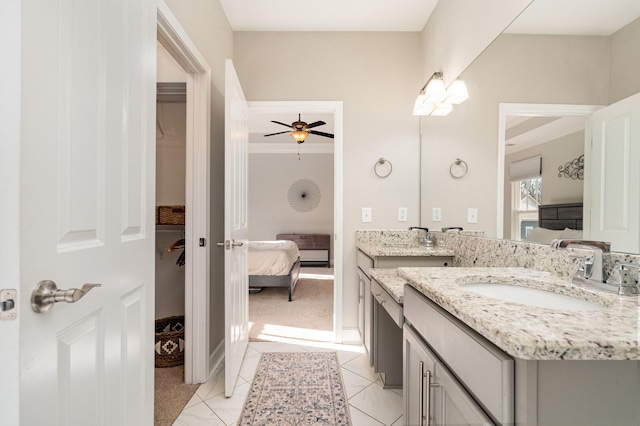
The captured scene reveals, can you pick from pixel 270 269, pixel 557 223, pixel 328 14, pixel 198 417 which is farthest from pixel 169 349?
pixel 328 14

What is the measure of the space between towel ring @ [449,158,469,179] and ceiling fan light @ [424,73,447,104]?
1.62 feet

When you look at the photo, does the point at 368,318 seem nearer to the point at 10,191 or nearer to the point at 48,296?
the point at 48,296

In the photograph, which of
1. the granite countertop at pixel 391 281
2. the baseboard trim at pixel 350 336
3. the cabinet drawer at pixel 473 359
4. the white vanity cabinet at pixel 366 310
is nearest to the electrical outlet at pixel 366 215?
the white vanity cabinet at pixel 366 310

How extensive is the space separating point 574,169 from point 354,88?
6.26 ft

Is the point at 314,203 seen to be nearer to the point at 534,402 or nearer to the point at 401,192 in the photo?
the point at 401,192

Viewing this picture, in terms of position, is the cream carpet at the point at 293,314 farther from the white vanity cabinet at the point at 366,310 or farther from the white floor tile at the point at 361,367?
the white vanity cabinet at the point at 366,310

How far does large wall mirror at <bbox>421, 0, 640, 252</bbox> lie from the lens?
1.00 meters

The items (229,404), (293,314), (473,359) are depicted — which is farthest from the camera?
(293,314)

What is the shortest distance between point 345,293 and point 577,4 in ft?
7.41

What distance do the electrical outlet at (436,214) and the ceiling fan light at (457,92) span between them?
0.79m

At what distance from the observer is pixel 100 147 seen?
845 mm

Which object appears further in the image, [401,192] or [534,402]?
[401,192]

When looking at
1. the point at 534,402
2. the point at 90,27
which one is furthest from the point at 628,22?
the point at 90,27

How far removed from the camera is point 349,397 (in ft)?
6.13
